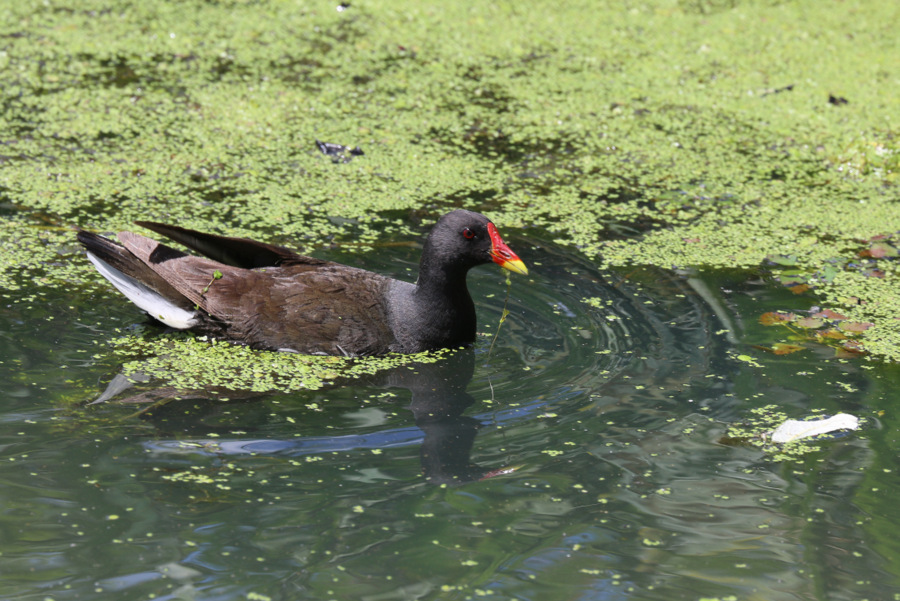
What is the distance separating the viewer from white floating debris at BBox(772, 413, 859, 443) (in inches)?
146

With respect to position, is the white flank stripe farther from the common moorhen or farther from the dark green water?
the dark green water

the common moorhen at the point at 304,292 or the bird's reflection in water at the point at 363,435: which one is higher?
the common moorhen at the point at 304,292

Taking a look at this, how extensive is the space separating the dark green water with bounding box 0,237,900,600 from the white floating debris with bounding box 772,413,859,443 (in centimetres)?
6

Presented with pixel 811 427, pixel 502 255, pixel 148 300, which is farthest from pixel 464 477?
pixel 148 300

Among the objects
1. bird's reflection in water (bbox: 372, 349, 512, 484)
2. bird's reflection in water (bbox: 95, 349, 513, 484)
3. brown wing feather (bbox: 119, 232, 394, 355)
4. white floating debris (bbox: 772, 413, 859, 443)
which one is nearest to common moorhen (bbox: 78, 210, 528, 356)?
brown wing feather (bbox: 119, 232, 394, 355)

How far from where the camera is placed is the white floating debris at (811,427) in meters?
3.70

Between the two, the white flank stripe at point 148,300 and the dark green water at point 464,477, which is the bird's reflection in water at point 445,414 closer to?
the dark green water at point 464,477

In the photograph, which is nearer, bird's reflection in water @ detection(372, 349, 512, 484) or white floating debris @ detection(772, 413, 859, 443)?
bird's reflection in water @ detection(372, 349, 512, 484)

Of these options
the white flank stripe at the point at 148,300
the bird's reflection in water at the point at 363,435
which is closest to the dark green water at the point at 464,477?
the bird's reflection in water at the point at 363,435

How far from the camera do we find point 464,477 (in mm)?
3381

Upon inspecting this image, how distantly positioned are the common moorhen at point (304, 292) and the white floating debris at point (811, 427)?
1.22m

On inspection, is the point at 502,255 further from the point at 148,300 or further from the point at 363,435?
the point at 148,300

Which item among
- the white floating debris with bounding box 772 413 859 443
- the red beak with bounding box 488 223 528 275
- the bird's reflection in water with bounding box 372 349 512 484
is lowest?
the white floating debris with bounding box 772 413 859 443

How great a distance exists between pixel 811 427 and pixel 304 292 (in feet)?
6.72
